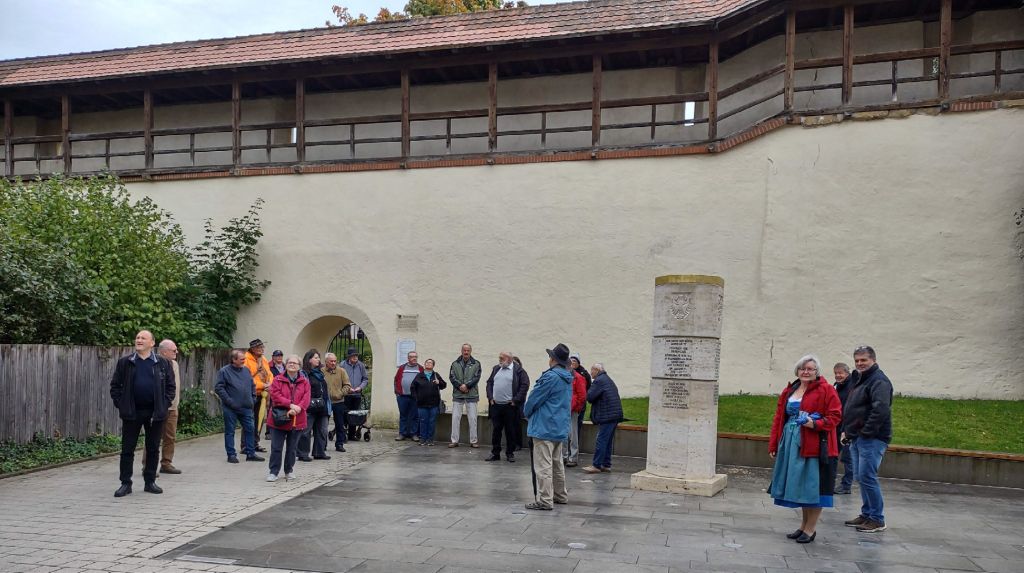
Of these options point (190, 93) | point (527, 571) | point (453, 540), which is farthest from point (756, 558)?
point (190, 93)

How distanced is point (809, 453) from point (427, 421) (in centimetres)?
821

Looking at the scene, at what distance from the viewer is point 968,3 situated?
15.3 meters

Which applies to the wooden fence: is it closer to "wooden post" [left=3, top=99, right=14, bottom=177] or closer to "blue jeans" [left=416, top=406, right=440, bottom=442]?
"blue jeans" [left=416, top=406, right=440, bottom=442]

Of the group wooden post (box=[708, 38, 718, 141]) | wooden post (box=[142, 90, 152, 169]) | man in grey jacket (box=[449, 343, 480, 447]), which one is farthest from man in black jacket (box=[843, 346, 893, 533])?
wooden post (box=[142, 90, 152, 169])

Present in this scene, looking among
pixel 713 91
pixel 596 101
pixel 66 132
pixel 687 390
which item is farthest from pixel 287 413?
pixel 66 132

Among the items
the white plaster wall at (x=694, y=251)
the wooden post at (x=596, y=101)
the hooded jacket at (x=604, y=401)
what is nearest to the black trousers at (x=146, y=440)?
the hooded jacket at (x=604, y=401)

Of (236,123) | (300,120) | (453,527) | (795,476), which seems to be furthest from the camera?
(236,123)

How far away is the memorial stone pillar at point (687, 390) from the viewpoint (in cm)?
1045

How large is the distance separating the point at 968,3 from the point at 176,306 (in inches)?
617

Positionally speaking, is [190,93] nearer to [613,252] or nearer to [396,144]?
[396,144]

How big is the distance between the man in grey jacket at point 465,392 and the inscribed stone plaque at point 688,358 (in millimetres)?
4515

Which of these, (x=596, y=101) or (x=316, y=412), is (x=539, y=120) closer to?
(x=596, y=101)

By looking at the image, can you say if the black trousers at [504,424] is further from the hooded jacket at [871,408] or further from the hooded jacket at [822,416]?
the hooded jacket at [822,416]

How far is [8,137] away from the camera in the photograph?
20453 millimetres
